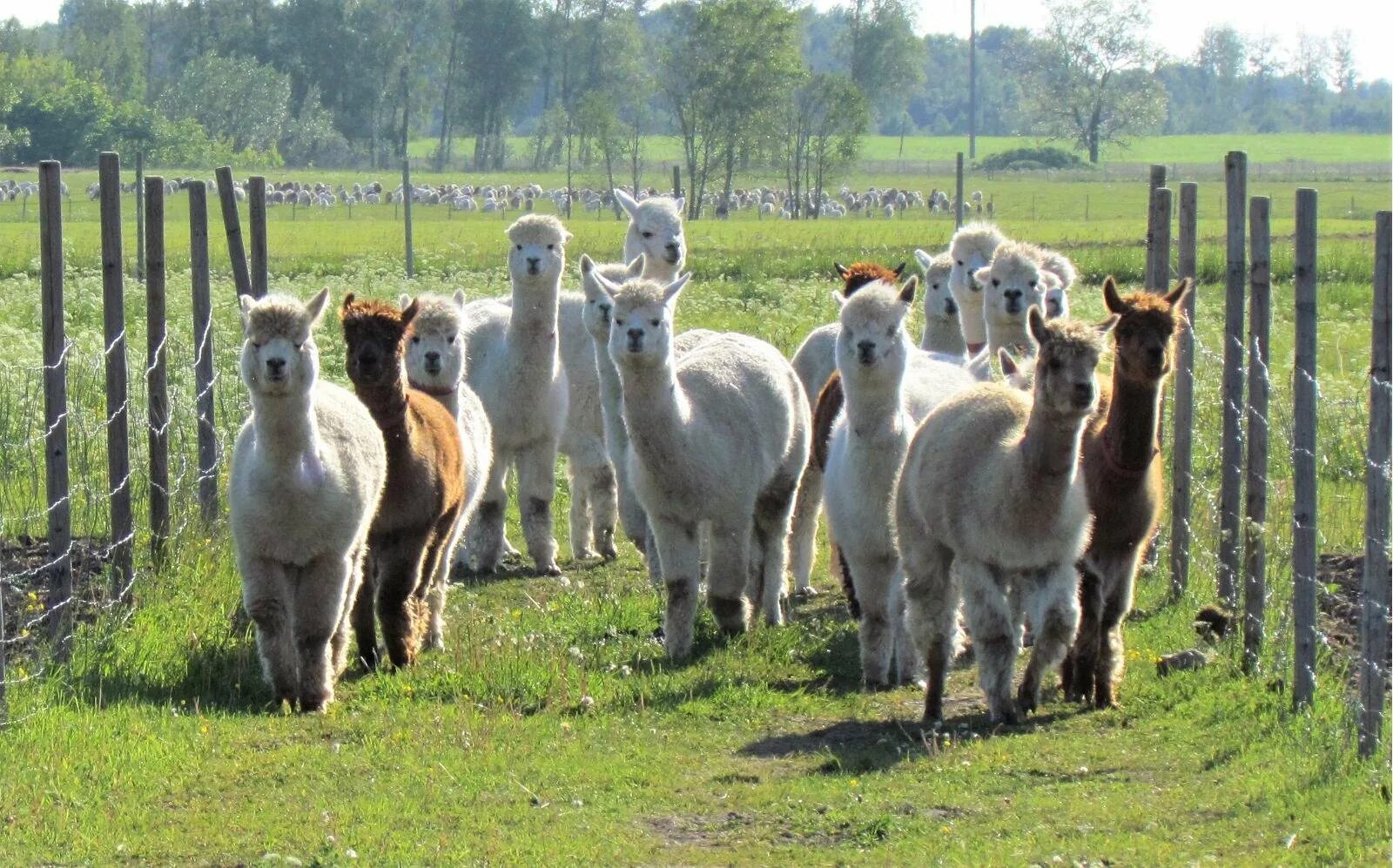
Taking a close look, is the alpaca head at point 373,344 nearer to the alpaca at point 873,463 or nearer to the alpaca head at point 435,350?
the alpaca head at point 435,350

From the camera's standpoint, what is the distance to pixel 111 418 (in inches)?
339

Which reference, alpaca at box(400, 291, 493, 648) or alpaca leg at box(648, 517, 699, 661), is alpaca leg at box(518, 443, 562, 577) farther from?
alpaca leg at box(648, 517, 699, 661)

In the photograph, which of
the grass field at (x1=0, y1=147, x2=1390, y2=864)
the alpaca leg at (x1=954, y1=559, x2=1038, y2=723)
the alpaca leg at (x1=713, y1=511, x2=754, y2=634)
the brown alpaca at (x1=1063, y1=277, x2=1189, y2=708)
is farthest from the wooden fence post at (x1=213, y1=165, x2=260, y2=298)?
the brown alpaca at (x1=1063, y1=277, x2=1189, y2=708)

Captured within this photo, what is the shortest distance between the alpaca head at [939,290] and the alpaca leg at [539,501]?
267 cm

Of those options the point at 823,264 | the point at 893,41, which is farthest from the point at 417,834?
the point at 893,41

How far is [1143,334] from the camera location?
25.0ft

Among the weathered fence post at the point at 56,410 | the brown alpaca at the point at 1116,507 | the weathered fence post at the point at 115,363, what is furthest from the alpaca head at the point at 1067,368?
the weathered fence post at the point at 115,363

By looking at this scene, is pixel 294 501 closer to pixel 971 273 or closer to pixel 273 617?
pixel 273 617

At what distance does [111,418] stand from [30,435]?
4.09 metres

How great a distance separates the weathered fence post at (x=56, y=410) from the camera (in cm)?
782

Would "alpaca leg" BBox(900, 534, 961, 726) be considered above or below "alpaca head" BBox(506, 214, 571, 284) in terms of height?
below

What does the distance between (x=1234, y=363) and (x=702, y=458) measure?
2.61m

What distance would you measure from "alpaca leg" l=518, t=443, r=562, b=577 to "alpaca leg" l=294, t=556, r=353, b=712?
3.83m

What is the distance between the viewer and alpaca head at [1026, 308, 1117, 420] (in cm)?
716
